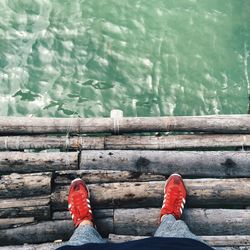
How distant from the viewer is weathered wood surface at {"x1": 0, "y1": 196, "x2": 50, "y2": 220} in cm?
495

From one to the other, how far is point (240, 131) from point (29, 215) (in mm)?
3592

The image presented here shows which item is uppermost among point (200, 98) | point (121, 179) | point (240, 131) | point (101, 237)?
point (200, 98)

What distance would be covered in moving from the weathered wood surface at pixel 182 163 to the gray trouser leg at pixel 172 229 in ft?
2.97

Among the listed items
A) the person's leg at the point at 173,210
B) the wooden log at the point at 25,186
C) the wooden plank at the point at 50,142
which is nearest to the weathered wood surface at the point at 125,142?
the wooden plank at the point at 50,142

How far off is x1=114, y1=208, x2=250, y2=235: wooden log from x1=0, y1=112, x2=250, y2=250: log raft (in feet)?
0.04

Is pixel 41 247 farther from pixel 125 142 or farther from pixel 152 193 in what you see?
pixel 125 142

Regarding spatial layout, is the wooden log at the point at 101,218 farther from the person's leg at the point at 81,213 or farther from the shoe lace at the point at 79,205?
the shoe lace at the point at 79,205

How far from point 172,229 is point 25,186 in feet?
6.63

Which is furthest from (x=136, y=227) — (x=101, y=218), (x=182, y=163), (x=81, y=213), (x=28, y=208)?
(x=28, y=208)

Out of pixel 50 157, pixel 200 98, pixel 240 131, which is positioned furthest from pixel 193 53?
pixel 50 157

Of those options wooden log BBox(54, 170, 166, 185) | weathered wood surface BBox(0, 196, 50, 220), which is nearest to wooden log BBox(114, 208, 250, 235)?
wooden log BBox(54, 170, 166, 185)

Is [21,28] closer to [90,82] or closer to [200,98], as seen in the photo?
[90,82]

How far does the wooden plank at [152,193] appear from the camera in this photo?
16.6 ft

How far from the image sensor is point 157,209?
5.05 m
